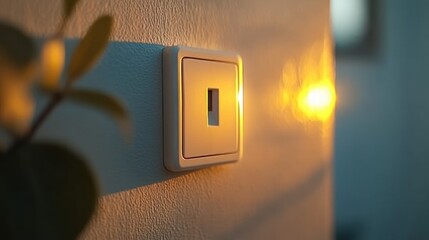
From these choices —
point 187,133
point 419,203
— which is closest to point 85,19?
point 187,133

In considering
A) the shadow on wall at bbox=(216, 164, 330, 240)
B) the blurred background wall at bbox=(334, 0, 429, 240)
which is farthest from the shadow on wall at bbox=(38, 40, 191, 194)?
the blurred background wall at bbox=(334, 0, 429, 240)

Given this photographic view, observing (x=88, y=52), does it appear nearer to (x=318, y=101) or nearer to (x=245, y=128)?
(x=245, y=128)

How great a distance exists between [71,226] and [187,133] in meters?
0.16

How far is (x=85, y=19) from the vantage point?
29 centimetres

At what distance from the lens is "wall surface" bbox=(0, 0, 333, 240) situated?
295 millimetres

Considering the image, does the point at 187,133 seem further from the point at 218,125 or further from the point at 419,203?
the point at 419,203

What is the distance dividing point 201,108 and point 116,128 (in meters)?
0.09

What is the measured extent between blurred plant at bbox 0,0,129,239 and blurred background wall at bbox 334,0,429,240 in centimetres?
105

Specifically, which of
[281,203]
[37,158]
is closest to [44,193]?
[37,158]

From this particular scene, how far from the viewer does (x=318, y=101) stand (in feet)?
1.94

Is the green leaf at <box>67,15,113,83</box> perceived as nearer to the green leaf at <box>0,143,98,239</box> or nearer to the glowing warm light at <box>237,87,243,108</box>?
the green leaf at <box>0,143,98,239</box>

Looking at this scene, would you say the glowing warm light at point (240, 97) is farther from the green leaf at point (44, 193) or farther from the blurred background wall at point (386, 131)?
the blurred background wall at point (386, 131)

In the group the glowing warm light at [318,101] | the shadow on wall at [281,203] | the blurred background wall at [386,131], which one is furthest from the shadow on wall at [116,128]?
the blurred background wall at [386,131]

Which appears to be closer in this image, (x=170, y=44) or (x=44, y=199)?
(x=44, y=199)
